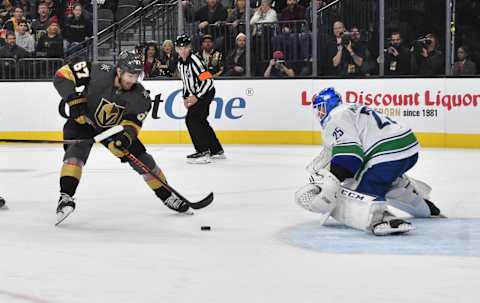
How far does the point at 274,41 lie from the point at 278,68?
14.1 inches

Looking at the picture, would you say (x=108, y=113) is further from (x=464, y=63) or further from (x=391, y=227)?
(x=464, y=63)

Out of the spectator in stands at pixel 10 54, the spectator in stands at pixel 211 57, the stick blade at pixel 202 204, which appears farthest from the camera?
the spectator in stands at pixel 10 54

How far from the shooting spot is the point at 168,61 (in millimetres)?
12742

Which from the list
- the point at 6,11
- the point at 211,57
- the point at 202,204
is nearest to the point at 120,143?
the point at 202,204

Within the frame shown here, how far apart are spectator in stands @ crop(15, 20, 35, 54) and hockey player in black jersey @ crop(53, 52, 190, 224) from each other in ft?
24.9

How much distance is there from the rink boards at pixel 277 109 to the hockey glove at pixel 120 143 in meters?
6.17

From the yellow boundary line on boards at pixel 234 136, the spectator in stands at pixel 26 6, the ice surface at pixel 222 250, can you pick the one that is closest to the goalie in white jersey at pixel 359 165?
the ice surface at pixel 222 250

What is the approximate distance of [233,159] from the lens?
1053 centimetres

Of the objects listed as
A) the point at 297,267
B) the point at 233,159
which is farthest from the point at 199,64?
the point at 297,267

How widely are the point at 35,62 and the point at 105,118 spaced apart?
24.6 feet

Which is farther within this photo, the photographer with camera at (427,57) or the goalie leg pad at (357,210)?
the photographer with camera at (427,57)

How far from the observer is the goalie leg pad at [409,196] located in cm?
593

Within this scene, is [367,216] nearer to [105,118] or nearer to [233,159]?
[105,118]

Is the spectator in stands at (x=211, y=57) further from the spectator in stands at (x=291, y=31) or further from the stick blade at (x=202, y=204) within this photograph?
the stick blade at (x=202, y=204)
